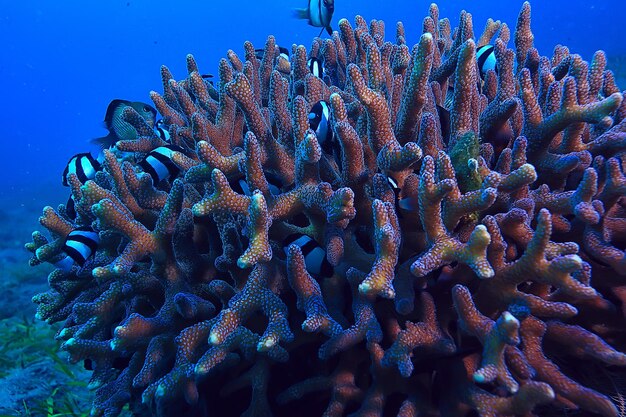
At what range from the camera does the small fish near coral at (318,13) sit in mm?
5900

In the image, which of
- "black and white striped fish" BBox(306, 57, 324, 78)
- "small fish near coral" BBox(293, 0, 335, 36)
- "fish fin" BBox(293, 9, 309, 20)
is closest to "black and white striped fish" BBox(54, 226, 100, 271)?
"black and white striped fish" BBox(306, 57, 324, 78)

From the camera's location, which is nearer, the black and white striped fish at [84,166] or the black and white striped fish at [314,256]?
the black and white striped fish at [314,256]

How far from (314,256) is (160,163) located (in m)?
1.52

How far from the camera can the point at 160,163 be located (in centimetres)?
317

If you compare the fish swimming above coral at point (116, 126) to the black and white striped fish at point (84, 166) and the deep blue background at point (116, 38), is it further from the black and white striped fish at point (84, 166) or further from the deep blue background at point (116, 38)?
the deep blue background at point (116, 38)

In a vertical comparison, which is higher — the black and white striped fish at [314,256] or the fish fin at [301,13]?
the fish fin at [301,13]

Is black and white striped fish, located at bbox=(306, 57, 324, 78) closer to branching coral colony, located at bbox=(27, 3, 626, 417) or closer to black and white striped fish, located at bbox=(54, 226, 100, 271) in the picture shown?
branching coral colony, located at bbox=(27, 3, 626, 417)

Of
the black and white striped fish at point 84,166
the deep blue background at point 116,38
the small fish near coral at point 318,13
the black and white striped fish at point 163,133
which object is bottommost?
the black and white striped fish at point 84,166

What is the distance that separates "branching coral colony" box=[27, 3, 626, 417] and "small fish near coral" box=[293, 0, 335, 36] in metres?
3.26

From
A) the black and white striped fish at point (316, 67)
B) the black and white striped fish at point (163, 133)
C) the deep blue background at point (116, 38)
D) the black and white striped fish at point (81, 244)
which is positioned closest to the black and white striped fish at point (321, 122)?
the black and white striped fish at point (316, 67)

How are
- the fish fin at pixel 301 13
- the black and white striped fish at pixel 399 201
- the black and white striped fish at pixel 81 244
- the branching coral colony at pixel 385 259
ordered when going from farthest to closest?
the fish fin at pixel 301 13 → the black and white striped fish at pixel 81 244 → the black and white striped fish at pixel 399 201 → the branching coral colony at pixel 385 259

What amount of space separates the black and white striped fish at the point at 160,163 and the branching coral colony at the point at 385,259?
3 centimetres

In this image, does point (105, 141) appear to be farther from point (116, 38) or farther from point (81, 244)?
point (116, 38)

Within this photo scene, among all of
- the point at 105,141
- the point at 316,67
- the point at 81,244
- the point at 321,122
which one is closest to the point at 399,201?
the point at 321,122
